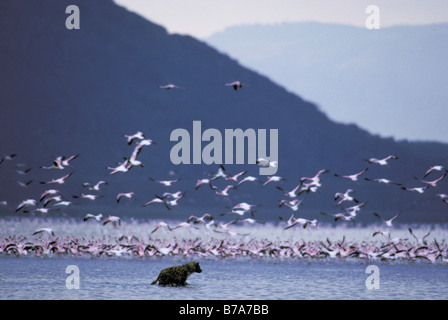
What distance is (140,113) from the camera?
118 metres

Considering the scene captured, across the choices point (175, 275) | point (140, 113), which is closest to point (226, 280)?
point (175, 275)

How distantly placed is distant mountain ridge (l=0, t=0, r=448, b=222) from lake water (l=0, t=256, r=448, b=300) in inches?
2577

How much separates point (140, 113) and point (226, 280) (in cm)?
10182

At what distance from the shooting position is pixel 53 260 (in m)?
21.0

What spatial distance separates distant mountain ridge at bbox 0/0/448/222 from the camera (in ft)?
321

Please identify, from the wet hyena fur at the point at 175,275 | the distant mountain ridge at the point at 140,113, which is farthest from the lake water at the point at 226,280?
the distant mountain ridge at the point at 140,113

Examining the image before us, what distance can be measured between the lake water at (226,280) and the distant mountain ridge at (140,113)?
65462mm

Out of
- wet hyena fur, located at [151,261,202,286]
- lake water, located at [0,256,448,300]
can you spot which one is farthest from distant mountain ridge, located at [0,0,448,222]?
wet hyena fur, located at [151,261,202,286]

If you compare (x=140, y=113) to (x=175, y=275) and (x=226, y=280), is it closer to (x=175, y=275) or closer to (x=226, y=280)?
(x=226, y=280)

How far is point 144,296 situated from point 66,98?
106m

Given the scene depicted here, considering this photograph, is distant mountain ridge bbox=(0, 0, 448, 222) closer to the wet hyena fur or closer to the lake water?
the lake water

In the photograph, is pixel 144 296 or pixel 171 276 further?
pixel 171 276

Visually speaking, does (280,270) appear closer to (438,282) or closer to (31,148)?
(438,282)
